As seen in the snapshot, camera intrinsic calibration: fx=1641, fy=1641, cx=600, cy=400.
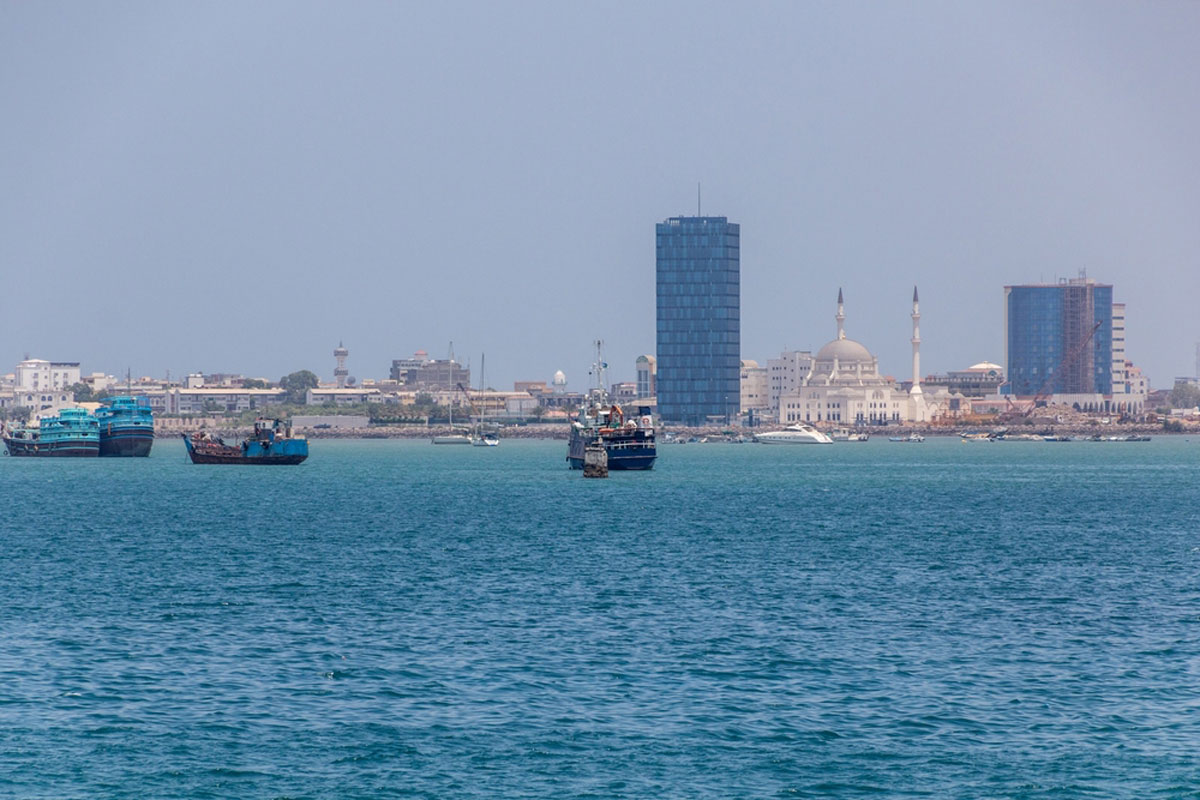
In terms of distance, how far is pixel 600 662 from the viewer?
42750 mm

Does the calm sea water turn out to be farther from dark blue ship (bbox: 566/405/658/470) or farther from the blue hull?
the blue hull

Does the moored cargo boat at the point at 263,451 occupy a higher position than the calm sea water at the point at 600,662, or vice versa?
the moored cargo boat at the point at 263,451

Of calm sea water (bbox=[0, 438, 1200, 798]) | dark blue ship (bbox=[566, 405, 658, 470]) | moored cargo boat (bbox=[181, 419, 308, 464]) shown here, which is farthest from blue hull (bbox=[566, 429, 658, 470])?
calm sea water (bbox=[0, 438, 1200, 798])

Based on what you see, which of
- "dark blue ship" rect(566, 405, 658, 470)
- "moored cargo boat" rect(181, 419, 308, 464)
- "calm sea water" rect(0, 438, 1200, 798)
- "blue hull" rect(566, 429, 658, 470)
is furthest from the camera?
"moored cargo boat" rect(181, 419, 308, 464)

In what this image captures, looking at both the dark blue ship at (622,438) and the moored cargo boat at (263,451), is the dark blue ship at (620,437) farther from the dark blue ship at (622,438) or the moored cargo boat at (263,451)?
the moored cargo boat at (263,451)

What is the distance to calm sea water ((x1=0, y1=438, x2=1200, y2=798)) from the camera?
1262 inches

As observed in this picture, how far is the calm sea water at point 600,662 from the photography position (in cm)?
3206

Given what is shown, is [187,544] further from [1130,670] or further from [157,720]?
[1130,670]

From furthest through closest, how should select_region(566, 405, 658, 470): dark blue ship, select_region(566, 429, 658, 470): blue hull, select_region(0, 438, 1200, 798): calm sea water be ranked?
select_region(566, 429, 658, 470): blue hull, select_region(566, 405, 658, 470): dark blue ship, select_region(0, 438, 1200, 798): calm sea water

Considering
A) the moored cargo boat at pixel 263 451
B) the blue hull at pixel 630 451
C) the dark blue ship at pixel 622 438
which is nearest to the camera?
the dark blue ship at pixel 622 438

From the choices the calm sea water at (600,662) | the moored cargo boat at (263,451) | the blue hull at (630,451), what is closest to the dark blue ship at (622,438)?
Result: the blue hull at (630,451)

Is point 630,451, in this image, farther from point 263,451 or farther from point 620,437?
point 263,451

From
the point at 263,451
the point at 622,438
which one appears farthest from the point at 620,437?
the point at 263,451

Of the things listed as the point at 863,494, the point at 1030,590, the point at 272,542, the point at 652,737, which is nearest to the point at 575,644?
the point at 652,737
